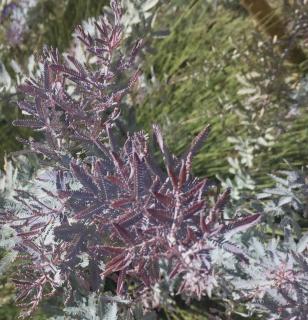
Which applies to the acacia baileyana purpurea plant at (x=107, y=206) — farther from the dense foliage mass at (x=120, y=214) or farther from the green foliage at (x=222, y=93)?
the green foliage at (x=222, y=93)

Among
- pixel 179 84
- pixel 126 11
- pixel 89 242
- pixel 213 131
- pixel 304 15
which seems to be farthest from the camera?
pixel 179 84

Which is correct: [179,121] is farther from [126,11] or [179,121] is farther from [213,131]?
[126,11]

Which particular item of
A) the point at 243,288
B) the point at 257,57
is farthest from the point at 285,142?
the point at 243,288

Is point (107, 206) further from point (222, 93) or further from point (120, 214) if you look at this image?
point (222, 93)

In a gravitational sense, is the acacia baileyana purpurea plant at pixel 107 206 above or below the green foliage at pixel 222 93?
above

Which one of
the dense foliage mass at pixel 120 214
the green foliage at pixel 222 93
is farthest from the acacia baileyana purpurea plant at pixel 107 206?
the green foliage at pixel 222 93

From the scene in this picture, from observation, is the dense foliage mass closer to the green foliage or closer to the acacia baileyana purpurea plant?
the acacia baileyana purpurea plant

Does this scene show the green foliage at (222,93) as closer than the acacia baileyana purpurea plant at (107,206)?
No

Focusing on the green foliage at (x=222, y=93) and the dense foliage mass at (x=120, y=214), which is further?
the green foliage at (x=222, y=93)
